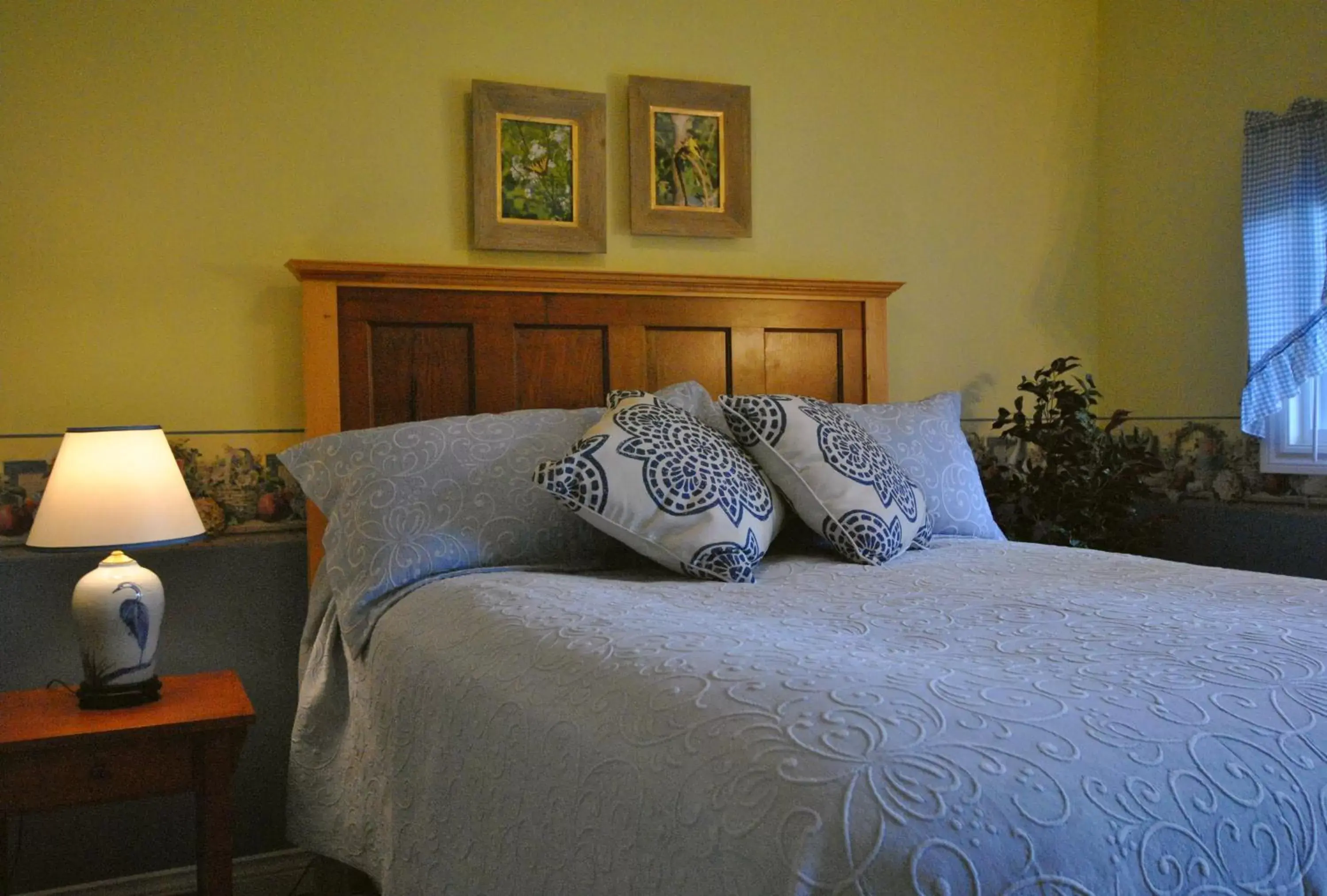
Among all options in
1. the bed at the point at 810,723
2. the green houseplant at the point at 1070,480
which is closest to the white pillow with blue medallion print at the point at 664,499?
the bed at the point at 810,723

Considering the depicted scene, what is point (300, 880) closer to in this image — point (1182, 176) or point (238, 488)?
point (238, 488)

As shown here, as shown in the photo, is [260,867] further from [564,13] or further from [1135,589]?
[564,13]

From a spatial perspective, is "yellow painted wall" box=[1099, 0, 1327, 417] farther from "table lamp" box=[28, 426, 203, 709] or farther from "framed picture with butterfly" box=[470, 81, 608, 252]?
"table lamp" box=[28, 426, 203, 709]

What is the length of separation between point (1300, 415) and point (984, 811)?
2663mm

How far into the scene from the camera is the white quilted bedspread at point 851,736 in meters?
0.86

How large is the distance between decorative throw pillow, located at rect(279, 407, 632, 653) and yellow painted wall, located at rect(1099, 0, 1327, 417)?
206 cm

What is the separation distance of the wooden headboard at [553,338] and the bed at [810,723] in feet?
0.06

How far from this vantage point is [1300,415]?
3027 mm

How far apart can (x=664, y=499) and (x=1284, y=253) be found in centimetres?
200

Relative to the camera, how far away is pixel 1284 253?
9.75ft

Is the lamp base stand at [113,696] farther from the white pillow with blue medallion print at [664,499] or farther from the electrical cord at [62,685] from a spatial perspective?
the white pillow with blue medallion print at [664,499]

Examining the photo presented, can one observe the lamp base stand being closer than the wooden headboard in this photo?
Yes

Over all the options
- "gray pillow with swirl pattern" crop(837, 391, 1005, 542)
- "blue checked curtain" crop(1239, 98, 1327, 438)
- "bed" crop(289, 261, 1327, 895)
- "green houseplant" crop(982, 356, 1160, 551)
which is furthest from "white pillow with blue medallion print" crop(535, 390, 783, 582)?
"blue checked curtain" crop(1239, 98, 1327, 438)

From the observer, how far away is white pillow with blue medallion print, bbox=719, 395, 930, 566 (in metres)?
2.18
